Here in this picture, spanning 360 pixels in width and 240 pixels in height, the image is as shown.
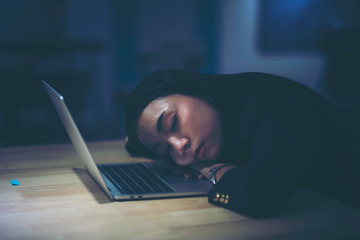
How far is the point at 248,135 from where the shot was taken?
3.10ft

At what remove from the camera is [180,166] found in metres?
1.02

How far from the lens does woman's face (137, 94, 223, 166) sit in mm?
989

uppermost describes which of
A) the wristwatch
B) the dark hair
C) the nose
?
the dark hair

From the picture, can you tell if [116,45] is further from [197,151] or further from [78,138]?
[78,138]

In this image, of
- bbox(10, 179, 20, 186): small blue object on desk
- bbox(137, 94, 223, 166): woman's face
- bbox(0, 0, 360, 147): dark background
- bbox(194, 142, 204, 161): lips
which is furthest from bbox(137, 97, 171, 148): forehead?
bbox(0, 0, 360, 147): dark background

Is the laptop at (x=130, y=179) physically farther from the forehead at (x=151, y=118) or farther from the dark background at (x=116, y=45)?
the dark background at (x=116, y=45)

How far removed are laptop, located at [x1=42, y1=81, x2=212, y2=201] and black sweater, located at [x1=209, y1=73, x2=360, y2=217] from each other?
0.34 ft

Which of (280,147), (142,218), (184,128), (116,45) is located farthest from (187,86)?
(116,45)

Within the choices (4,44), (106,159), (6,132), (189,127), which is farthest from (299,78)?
(4,44)

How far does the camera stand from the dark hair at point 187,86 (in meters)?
1.04

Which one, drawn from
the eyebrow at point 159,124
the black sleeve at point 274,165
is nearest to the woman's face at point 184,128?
the eyebrow at point 159,124

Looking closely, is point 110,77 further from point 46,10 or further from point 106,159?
point 106,159

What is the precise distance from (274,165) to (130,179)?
0.36 meters

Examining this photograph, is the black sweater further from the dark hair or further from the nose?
the nose
